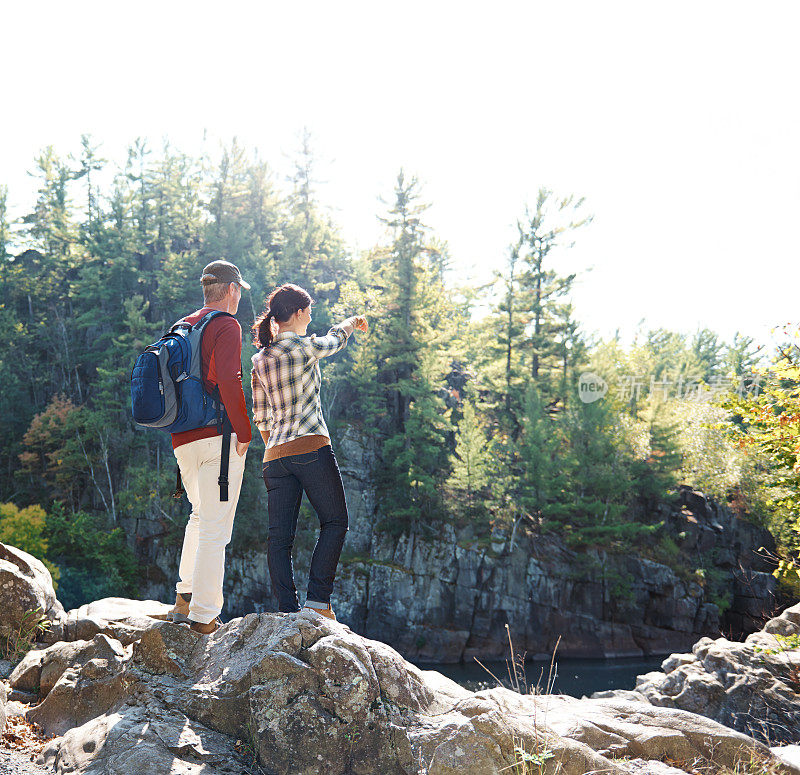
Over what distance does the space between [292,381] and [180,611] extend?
5.08 ft

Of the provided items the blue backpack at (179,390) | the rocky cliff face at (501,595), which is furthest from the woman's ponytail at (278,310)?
the rocky cliff face at (501,595)

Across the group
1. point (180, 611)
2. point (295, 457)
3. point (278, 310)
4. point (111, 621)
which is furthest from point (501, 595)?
point (278, 310)

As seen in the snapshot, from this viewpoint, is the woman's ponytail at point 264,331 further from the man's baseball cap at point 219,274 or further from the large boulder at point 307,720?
the large boulder at point 307,720

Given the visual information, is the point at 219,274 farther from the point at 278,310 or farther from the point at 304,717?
the point at 304,717

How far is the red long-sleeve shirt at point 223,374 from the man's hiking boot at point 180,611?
1.02 m

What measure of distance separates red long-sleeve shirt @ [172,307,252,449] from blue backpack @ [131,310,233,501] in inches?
1.2

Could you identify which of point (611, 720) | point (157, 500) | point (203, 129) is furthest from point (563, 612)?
point (203, 129)

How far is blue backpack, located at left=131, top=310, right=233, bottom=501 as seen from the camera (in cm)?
300

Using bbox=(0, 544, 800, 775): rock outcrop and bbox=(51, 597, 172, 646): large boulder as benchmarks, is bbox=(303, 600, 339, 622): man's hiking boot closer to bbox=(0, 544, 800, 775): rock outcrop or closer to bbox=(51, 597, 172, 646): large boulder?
bbox=(0, 544, 800, 775): rock outcrop

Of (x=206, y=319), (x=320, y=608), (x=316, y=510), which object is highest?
(x=206, y=319)

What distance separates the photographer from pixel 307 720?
8.61ft

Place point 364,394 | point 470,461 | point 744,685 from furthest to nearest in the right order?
point 364,394 < point 470,461 < point 744,685

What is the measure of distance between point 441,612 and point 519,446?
6.91m

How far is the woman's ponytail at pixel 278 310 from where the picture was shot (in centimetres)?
329
